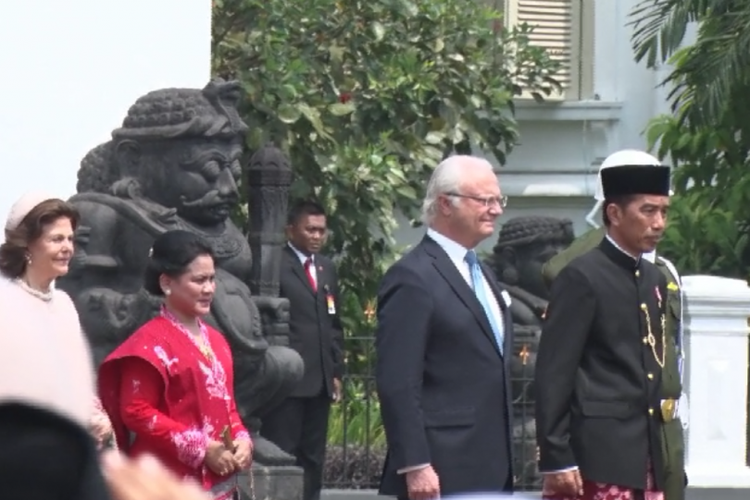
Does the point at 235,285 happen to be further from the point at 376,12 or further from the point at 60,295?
the point at 376,12

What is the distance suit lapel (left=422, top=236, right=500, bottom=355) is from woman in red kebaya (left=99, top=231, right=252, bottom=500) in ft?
2.35

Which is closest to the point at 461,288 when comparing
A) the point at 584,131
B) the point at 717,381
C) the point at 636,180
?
the point at 636,180

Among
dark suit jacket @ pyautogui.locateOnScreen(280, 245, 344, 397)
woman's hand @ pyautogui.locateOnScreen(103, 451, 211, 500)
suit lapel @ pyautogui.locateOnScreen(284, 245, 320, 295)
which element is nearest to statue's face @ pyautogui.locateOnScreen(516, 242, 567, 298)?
dark suit jacket @ pyautogui.locateOnScreen(280, 245, 344, 397)

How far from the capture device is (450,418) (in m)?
6.38

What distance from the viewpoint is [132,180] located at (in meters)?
7.79

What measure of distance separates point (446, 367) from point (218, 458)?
748 mm

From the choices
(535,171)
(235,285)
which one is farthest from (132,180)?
(535,171)

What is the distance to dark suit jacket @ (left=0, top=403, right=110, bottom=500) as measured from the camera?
6.66ft

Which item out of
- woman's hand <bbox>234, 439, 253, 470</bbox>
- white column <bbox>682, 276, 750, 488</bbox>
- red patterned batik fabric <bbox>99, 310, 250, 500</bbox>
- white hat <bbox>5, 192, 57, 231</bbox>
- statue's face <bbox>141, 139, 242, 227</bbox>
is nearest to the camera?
red patterned batik fabric <bbox>99, 310, 250, 500</bbox>

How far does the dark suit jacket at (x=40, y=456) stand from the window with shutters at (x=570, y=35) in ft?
60.5

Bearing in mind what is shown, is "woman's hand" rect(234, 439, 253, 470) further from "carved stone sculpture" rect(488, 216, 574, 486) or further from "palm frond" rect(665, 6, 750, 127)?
"palm frond" rect(665, 6, 750, 127)

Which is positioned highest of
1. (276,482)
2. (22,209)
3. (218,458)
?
(22,209)

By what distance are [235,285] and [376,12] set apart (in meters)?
4.40

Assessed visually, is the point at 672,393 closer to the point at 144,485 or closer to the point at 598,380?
the point at 598,380
